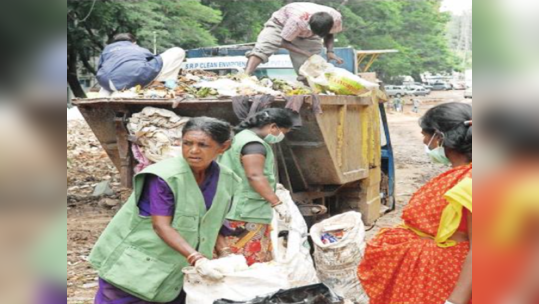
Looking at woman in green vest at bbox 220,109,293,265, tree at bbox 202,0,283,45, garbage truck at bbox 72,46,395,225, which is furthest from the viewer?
tree at bbox 202,0,283,45

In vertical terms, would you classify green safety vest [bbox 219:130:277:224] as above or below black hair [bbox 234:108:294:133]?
below

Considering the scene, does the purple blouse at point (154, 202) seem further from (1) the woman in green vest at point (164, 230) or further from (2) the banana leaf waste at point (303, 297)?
(2) the banana leaf waste at point (303, 297)

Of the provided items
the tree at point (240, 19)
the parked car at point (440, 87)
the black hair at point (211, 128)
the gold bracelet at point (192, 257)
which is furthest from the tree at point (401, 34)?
the gold bracelet at point (192, 257)

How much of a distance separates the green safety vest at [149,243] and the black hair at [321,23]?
13.1 ft

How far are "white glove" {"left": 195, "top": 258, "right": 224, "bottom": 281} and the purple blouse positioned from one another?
0.23m

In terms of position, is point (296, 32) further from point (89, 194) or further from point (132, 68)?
point (89, 194)

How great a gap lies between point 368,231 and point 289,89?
1.99 m

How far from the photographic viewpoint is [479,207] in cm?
169

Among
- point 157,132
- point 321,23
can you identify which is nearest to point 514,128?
point 157,132

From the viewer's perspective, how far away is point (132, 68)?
18.7ft

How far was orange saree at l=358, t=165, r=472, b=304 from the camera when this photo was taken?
247 centimetres

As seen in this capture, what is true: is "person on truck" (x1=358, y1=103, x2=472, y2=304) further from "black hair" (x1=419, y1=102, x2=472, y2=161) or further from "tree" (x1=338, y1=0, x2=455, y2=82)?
"tree" (x1=338, y1=0, x2=455, y2=82)

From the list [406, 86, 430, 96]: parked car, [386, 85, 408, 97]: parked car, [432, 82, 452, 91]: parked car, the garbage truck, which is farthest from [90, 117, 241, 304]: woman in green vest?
[432, 82, 452, 91]: parked car

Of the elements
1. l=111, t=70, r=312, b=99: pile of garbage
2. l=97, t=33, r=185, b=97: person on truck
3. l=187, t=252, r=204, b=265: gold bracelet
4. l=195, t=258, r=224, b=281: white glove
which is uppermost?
l=97, t=33, r=185, b=97: person on truck
